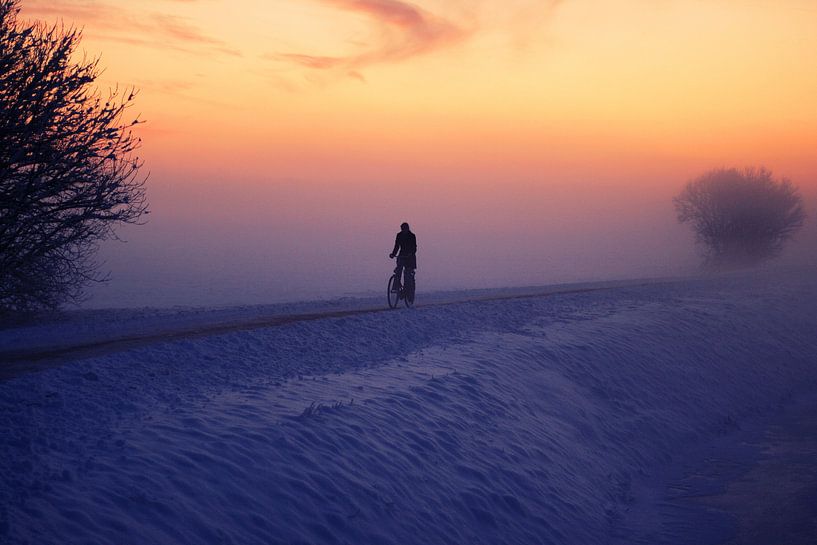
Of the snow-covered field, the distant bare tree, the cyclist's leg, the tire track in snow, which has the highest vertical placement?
the distant bare tree

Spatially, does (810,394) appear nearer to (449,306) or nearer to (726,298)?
(726,298)

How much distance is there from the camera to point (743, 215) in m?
63.4

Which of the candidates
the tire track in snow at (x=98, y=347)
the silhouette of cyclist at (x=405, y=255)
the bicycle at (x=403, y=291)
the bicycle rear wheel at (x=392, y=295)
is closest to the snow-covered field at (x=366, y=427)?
the tire track in snow at (x=98, y=347)

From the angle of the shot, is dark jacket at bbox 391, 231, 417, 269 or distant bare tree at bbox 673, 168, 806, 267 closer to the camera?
dark jacket at bbox 391, 231, 417, 269

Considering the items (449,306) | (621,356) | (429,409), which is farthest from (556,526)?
(449,306)

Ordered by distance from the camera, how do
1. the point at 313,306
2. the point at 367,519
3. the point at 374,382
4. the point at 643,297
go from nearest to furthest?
the point at 367,519 → the point at 374,382 → the point at 313,306 → the point at 643,297

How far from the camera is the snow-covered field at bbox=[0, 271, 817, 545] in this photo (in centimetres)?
643

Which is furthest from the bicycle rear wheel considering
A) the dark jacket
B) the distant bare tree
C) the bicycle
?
the distant bare tree

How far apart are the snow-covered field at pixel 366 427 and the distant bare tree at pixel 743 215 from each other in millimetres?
47727

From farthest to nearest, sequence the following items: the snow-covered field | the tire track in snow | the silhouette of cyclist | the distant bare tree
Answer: the distant bare tree → the silhouette of cyclist → the tire track in snow → the snow-covered field

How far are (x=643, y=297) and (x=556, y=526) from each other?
700 inches

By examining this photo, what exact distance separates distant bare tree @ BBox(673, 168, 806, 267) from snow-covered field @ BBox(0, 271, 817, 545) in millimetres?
47727

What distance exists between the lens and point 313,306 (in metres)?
21.0

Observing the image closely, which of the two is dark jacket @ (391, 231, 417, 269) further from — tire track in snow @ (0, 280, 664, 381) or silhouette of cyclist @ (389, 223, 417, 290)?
tire track in snow @ (0, 280, 664, 381)
